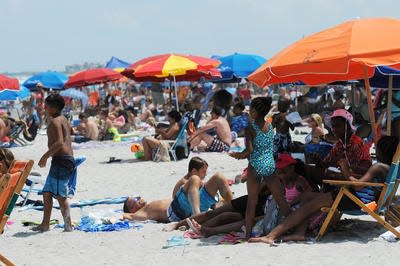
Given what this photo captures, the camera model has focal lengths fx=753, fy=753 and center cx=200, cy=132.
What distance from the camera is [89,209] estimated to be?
8.38 m

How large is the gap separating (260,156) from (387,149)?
39.5 inches

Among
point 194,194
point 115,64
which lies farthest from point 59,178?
point 115,64

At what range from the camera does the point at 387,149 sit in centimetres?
596

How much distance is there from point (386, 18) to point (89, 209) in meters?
3.85

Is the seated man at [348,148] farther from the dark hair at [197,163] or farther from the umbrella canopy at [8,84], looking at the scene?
the umbrella canopy at [8,84]

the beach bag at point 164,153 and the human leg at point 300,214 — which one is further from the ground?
the human leg at point 300,214

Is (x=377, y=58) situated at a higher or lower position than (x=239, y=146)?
higher

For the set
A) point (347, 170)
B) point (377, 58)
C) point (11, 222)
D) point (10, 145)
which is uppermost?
point (377, 58)

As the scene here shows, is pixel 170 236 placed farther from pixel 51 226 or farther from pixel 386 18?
pixel 386 18

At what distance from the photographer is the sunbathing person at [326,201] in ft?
19.1

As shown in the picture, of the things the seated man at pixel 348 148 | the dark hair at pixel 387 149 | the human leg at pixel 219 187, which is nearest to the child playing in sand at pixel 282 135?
the human leg at pixel 219 187

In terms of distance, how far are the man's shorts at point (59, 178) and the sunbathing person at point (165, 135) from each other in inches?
227

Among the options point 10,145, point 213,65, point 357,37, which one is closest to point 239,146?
point 213,65

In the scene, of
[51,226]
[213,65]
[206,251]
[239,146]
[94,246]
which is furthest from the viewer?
[213,65]
